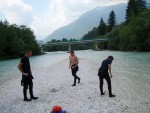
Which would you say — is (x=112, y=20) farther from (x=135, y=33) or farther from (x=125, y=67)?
(x=125, y=67)

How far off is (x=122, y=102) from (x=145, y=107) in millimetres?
1273

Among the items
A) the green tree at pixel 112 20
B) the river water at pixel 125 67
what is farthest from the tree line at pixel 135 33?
the green tree at pixel 112 20

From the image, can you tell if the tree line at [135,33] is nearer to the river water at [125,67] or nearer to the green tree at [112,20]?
the river water at [125,67]

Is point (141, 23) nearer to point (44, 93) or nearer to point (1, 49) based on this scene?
point (1, 49)

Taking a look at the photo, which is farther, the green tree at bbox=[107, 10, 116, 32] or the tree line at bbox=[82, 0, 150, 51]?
the green tree at bbox=[107, 10, 116, 32]

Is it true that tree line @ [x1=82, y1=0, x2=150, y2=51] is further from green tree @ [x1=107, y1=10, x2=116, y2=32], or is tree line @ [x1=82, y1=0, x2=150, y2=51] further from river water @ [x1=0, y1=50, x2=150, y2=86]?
green tree @ [x1=107, y1=10, x2=116, y2=32]

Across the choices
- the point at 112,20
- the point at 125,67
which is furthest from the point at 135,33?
the point at 112,20

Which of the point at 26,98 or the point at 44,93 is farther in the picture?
the point at 44,93

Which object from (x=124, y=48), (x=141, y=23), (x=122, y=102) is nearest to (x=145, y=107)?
(x=122, y=102)

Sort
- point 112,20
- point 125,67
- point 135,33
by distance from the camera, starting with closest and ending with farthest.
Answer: point 125,67, point 135,33, point 112,20

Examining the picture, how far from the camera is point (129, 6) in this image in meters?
113

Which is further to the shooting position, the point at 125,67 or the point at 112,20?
the point at 112,20

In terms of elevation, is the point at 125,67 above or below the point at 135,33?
below

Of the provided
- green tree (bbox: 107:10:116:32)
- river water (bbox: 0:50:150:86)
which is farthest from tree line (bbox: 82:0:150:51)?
green tree (bbox: 107:10:116:32)
